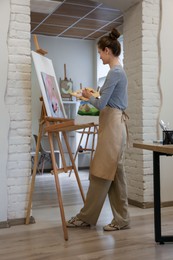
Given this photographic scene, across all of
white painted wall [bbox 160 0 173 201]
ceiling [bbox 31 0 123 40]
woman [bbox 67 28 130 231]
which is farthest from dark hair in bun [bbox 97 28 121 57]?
ceiling [bbox 31 0 123 40]

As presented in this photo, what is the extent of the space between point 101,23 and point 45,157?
119 inches

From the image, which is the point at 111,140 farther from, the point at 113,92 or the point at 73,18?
the point at 73,18

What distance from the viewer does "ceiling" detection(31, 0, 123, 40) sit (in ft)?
17.7

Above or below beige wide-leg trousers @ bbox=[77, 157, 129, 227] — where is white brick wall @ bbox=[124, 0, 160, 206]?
above

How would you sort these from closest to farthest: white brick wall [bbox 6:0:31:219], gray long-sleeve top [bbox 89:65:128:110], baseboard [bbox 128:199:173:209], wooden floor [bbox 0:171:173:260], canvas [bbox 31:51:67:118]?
wooden floor [bbox 0:171:173:260], gray long-sleeve top [bbox 89:65:128:110], canvas [bbox 31:51:67:118], white brick wall [bbox 6:0:31:219], baseboard [bbox 128:199:173:209]

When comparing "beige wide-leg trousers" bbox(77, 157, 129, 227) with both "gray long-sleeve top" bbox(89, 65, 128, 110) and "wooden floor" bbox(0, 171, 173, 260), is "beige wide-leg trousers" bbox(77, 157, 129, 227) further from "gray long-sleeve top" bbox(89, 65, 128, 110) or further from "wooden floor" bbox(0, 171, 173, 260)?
"gray long-sleeve top" bbox(89, 65, 128, 110)

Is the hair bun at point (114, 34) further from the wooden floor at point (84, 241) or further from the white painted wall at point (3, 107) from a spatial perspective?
the wooden floor at point (84, 241)

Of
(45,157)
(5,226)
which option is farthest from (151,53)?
(45,157)

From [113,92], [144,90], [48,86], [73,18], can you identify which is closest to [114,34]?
[113,92]

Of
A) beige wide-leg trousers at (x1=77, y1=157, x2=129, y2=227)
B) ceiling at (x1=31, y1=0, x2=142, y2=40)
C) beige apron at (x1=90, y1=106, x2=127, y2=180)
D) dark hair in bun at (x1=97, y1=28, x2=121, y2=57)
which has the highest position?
ceiling at (x1=31, y1=0, x2=142, y2=40)

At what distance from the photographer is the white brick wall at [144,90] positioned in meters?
3.87

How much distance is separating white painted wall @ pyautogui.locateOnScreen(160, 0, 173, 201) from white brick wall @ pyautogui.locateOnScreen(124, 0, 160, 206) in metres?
0.08

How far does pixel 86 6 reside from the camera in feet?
17.9

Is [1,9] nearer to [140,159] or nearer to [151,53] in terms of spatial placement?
[151,53]
